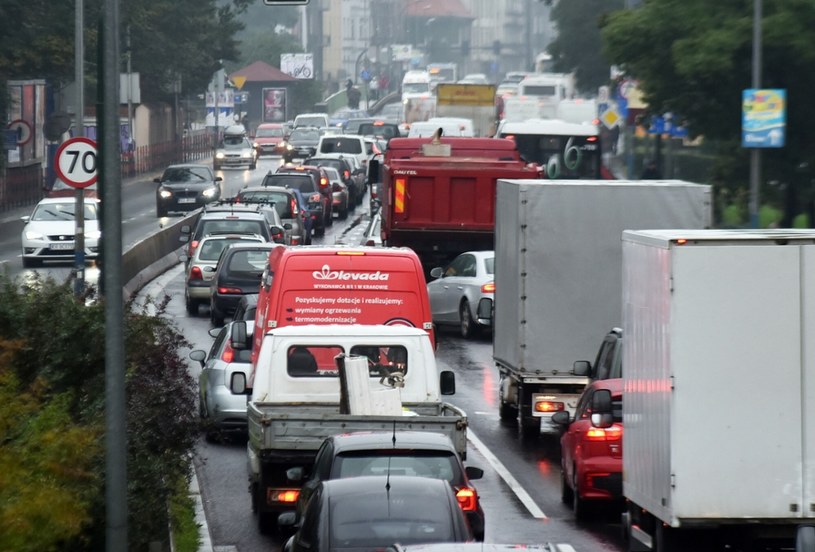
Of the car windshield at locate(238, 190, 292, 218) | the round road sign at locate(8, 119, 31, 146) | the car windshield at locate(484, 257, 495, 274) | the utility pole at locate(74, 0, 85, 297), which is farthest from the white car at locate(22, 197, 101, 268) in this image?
the round road sign at locate(8, 119, 31, 146)

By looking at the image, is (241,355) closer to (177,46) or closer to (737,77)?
(737,77)

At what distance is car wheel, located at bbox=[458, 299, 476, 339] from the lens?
29.1 metres

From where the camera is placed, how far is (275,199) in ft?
140

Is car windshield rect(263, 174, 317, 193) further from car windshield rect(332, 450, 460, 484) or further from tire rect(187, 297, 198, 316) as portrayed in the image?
car windshield rect(332, 450, 460, 484)

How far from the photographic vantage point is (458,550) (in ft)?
25.6

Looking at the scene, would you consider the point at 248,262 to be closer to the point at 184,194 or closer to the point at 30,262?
the point at 30,262

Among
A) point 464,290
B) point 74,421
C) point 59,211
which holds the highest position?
point 74,421

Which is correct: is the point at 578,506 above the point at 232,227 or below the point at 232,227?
below

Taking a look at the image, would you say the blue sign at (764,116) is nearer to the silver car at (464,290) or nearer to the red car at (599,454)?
the silver car at (464,290)

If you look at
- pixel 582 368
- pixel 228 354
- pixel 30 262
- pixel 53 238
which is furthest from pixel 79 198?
pixel 30 262

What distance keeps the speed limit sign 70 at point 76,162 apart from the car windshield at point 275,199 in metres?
16.8

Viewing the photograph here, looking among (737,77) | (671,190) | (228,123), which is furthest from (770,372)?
(228,123)

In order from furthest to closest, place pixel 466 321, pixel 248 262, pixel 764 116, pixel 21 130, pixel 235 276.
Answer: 1. pixel 21 130
2. pixel 764 116
3. pixel 248 262
4. pixel 235 276
5. pixel 466 321

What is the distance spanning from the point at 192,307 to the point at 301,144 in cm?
5206
